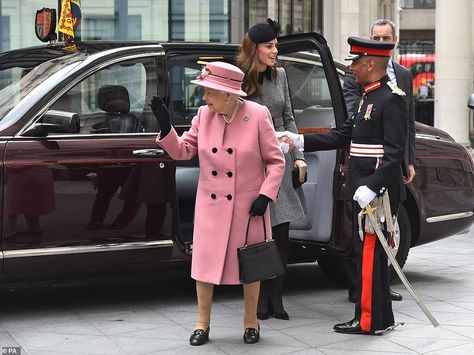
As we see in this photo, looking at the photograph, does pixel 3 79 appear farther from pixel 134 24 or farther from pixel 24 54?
pixel 134 24

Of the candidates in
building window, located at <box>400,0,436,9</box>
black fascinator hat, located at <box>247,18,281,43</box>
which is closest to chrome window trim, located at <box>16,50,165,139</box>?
black fascinator hat, located at <box>247,18,281,43</box>

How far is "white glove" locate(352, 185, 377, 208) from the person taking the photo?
20.1 feet

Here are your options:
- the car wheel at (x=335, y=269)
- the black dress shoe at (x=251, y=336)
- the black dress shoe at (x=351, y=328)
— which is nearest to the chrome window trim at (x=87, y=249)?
the black dress shoe at (x=251, y=336)

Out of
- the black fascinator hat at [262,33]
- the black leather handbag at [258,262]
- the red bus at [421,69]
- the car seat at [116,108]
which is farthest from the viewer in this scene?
the red bus at [421,69]

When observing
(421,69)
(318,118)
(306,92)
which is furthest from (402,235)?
(421,69)

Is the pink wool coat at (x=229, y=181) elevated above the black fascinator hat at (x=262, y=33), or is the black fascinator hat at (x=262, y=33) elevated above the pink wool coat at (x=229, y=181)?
the black fascinator hat at (x=262, y=33)

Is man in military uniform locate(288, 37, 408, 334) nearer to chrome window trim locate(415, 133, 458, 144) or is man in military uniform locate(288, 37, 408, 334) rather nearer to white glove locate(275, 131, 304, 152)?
white glove locate(275, 131, 304, 152)

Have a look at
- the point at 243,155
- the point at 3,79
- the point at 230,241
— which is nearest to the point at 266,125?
the point at 243,155

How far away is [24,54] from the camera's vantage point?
750cm

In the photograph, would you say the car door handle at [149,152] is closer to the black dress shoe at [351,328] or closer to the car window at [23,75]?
the car window at [23,75]

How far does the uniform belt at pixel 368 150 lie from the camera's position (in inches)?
247

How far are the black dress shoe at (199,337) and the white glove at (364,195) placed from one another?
115cm

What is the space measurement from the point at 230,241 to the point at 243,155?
1.59ft

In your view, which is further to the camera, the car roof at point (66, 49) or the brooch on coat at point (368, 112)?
the car roof at point (66, 49)
